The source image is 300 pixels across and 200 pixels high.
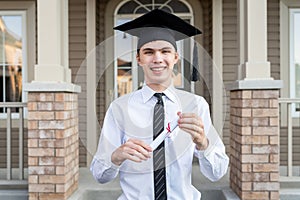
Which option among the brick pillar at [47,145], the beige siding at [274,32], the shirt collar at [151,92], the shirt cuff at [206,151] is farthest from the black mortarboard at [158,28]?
the beige siding at [274,32]

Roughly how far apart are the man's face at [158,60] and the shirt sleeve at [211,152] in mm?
184

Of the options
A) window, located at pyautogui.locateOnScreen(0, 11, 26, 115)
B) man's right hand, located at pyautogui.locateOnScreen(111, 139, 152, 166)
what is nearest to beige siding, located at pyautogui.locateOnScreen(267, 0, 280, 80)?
window, located at pyautogui.locateOnScreen(0, 11, 26, 115)

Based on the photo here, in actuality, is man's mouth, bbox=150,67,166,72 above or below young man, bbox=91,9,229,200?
above

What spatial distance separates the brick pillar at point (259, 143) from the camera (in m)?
3.96

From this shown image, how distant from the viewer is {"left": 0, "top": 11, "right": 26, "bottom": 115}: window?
616 cm

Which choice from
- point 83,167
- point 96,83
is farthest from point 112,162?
point 83,167

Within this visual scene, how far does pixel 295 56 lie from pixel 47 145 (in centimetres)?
415

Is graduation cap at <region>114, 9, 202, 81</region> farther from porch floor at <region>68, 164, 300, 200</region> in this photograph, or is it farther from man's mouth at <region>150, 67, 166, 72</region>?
porch floor at <region>68, 164, 300, 200</region>

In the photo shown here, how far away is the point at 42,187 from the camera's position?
3996 millimetres

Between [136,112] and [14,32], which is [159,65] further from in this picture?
[14,32]

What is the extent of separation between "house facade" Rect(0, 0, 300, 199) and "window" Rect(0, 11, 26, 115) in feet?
0.05

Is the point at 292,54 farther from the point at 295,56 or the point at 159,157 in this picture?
the point at 159,157

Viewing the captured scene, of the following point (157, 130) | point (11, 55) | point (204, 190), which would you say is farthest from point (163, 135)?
point (11, 55)

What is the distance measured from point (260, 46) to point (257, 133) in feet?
2.92
